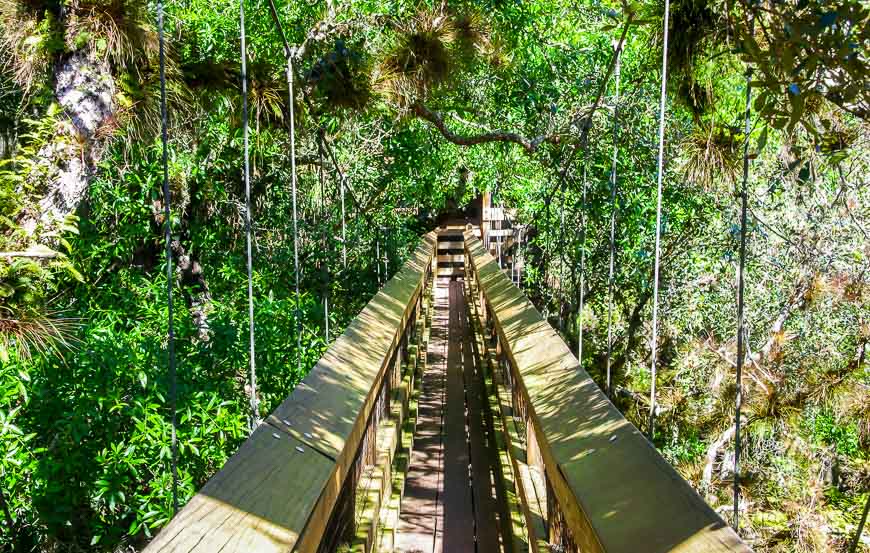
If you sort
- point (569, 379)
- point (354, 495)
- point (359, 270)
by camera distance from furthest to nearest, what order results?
point (359, 270)
point (354, 495)
point (569, 379)

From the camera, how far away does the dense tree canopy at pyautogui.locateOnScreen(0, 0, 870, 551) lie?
3.06m

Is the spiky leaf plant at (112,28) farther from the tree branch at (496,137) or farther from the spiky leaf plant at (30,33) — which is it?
the tree branch at (496,137)

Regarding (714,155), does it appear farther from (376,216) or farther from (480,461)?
(376,216)

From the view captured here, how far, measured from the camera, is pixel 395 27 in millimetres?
5227

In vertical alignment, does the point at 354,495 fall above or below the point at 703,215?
below

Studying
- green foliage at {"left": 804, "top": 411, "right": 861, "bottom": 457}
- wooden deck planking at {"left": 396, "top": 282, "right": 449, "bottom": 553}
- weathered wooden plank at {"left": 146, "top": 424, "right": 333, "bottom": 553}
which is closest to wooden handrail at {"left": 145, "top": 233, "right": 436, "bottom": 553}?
weathered wooden plank at {"left": 146, "top": 424, "right": 333, "bottom": 553}

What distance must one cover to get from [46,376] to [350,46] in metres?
2.66

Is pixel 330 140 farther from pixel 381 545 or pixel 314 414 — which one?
pixel 314 414

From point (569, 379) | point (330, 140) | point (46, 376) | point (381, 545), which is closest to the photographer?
point (569, 379)

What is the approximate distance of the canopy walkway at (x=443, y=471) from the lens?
88 centimetres

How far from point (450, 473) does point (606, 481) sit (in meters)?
2.31

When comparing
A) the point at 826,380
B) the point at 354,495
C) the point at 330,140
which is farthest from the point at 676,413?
the point at 354,495

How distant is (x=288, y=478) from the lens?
3.55ft

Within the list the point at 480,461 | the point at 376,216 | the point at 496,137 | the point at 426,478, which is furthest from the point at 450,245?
the point at 426,478
